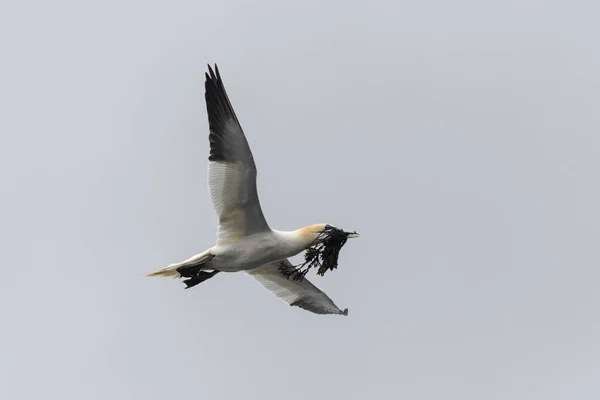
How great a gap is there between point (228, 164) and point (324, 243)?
311 cm

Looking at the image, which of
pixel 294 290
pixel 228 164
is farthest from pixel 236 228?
pixel 294 290

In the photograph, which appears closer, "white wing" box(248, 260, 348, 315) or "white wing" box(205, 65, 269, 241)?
"white wing" box(205, 65, 269, 241)

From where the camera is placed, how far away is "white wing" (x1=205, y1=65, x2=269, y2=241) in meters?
29.1

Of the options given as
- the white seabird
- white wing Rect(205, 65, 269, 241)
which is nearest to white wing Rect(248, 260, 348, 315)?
the white seabird

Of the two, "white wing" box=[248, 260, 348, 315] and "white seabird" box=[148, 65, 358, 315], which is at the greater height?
"white seabird" box=[148, 65, 358, 315]

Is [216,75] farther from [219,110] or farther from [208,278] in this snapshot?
[208,278]

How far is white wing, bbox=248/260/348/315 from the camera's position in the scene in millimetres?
33781

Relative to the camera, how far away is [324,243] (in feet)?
98.5

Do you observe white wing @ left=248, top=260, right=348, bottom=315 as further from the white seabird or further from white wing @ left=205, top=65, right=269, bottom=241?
white wing @ left=205, top=65, right=269, bottom=241

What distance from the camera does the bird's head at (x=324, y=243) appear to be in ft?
98.2

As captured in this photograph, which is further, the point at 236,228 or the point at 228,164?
the point at 236,228

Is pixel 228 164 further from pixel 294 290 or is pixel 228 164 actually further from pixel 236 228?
pixel 294 290

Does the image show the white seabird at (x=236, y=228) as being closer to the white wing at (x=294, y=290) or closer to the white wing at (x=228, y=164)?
the white wing at (x=228, y=164)

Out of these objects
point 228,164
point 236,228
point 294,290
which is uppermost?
point 228,164
